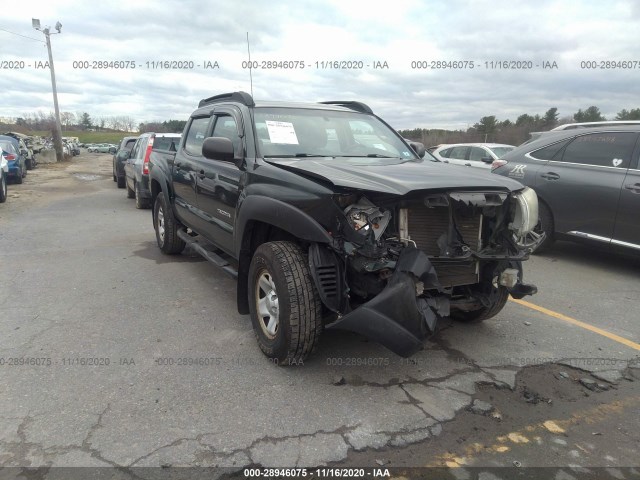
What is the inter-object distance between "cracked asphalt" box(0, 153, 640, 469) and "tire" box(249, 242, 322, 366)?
8.1 inches

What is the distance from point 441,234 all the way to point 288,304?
1.14 meters

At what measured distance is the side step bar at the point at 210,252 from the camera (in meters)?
4.48

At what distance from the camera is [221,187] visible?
14.4 ft

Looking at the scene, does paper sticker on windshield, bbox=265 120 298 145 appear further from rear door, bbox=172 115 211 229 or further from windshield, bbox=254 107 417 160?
rear door, bbox=172 115 211 229

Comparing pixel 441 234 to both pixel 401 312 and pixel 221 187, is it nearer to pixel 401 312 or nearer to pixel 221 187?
pixel 401 312

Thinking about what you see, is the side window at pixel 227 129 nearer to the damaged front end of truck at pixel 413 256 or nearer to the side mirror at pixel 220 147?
the side mirror at pixel 220 147

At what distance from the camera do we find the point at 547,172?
6.49m

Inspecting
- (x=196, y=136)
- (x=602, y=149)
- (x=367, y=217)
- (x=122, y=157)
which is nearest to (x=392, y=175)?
(x=367, y=217)

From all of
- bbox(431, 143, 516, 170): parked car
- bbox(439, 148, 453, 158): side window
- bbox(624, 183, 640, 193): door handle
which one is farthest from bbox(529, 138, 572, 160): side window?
bbox(439, 148, 453, 158): side window

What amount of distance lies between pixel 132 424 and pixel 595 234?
19.0 ft

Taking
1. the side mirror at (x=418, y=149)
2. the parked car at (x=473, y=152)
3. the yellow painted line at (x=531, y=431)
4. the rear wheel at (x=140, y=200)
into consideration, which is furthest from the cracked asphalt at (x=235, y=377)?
the parked car at (x=473, y=152)

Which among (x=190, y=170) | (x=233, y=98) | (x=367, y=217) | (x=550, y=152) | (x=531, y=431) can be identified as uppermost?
(x=233, y=98)

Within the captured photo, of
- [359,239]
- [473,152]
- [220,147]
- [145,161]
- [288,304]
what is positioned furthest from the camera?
[473,152]

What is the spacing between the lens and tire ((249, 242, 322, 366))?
3133 mm
